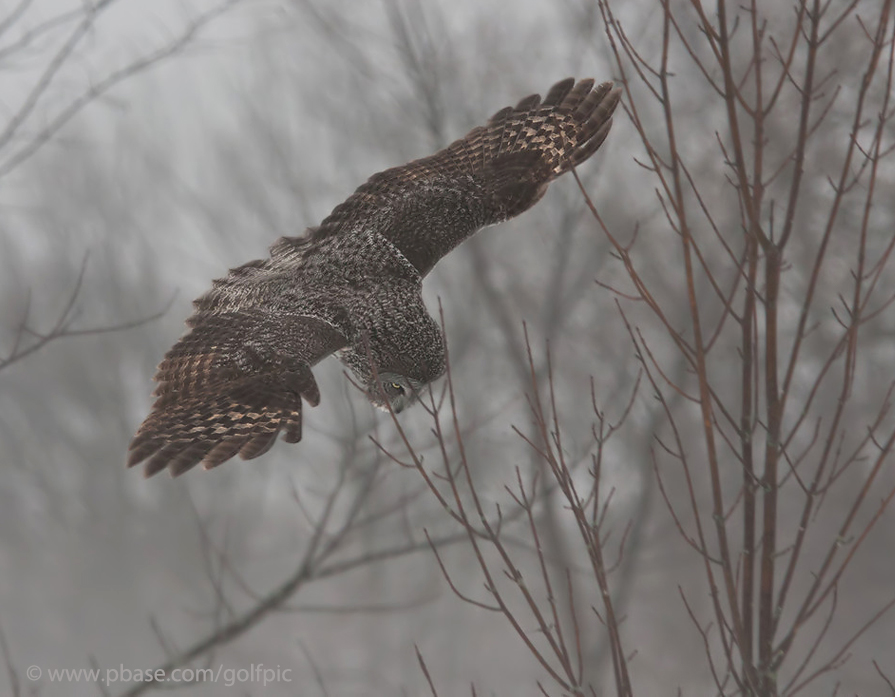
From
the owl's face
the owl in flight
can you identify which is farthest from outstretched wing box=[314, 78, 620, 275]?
the owl's face

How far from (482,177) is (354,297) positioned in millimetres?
840

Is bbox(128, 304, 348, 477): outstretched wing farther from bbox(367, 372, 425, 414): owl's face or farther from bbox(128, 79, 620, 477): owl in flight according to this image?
bbox(367, 372, 425, 414): owl's face

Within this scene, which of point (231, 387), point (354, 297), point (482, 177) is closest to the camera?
point (231, 387)

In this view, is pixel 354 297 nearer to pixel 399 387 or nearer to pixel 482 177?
pixel 399 387

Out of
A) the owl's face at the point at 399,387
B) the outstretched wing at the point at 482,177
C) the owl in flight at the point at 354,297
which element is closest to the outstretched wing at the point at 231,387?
the owl in flight at the point at 354,297

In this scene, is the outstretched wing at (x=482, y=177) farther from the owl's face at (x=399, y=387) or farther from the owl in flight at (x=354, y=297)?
the owl's face at (x=399, y=387)

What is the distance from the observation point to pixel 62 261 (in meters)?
13.9

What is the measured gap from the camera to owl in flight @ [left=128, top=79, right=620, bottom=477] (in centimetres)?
289

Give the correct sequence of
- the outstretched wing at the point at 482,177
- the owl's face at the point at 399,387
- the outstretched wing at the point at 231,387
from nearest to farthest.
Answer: the outstretched wing at the point at 231,387, the owl's face at the point at 399,387, the outstretched wing at the point at 482,177

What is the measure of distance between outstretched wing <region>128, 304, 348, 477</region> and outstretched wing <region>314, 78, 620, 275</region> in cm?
53

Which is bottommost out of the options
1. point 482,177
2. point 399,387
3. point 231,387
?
point 231,387

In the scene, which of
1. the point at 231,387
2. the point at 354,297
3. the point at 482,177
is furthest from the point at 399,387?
the point at 482,177

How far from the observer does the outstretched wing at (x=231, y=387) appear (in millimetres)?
2758

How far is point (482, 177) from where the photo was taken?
153 inches
